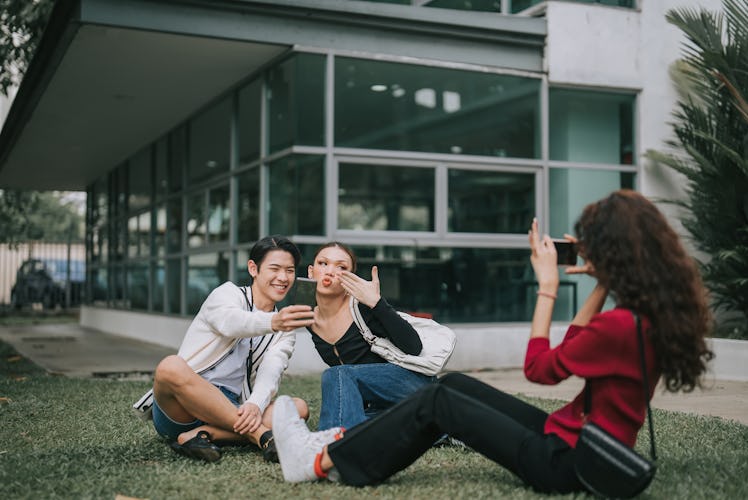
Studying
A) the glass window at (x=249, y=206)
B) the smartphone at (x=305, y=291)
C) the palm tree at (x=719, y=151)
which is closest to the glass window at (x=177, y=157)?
the glass window at (x=249, y=206)

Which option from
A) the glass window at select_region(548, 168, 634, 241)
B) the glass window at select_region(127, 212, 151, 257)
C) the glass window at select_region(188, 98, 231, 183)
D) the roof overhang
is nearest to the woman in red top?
the roof overhang

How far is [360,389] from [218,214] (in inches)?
261

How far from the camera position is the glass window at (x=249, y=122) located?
9.66 meters

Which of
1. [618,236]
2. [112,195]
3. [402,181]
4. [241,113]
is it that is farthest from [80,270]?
[618,236]

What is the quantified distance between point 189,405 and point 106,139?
10.4 meters

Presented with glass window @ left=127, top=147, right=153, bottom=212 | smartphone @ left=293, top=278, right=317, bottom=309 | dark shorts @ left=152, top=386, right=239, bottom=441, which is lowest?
dark shorts @ left=152, top=386, right=239, bottom=441

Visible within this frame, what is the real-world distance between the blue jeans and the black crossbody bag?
1.29m

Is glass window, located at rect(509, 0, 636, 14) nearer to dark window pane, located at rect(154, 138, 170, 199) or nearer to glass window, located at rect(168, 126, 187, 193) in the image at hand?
glass window, located at rect(168, 126, 187, 193)

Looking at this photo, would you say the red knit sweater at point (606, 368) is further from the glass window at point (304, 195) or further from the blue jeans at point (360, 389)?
the glass window at point (304, 195)

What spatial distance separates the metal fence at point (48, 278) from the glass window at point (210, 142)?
11370mm

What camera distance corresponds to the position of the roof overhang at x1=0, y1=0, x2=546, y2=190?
794 centimetres

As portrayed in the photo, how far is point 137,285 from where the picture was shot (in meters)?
14.5

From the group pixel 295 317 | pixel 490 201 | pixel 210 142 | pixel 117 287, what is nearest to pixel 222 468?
pixel 295 317

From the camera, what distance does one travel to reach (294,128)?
8.56 metres
